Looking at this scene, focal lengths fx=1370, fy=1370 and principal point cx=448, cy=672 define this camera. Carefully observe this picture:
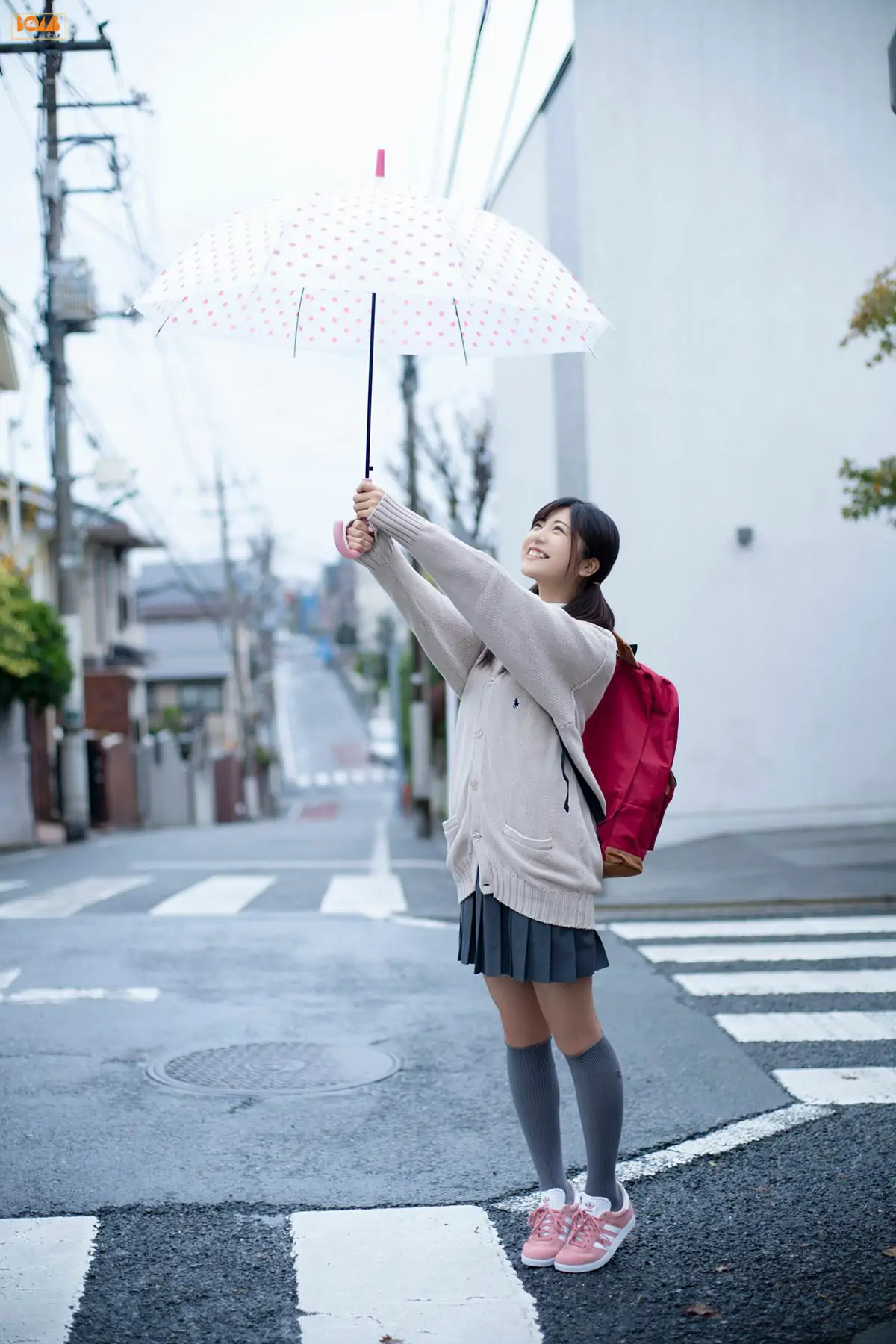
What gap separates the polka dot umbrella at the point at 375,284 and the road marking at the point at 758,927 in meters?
5.33

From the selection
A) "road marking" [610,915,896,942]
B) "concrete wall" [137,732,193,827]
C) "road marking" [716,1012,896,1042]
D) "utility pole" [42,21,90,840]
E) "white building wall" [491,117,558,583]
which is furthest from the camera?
"concrete wall" [137,732,193,827]

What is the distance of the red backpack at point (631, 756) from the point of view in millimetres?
3299

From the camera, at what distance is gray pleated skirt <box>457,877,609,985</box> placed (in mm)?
3150

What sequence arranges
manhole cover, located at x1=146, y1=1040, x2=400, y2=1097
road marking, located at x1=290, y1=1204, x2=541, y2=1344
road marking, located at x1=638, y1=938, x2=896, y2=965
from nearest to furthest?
road marking, located at x1=290, y1=1204, x2=541, y2=1344 → manhole cover, located at x1=146, y1=1040, x2=400, y2=1097 → road marking, located at x1=638, y1=938, x2=896, y2=965

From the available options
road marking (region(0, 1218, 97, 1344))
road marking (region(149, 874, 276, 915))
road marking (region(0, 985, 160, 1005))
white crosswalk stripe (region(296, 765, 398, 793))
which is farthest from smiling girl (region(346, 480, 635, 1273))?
white crosswalk stripe (region(296, 765, 398, 793))

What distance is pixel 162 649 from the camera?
2286 inches

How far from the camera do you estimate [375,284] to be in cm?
337

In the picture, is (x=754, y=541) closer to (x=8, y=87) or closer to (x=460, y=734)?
(x=8, y=87)

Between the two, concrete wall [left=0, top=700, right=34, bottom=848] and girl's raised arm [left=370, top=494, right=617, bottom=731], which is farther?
concrete wall [left=0, top=700, right=34, bottom=848]

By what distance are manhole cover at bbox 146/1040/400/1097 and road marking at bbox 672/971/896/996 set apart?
1977 millimetres

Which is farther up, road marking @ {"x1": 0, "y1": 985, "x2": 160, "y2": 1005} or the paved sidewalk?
road marking @ {"x1": 0, "y1": 985, "x2": 160, "y2": 1005}

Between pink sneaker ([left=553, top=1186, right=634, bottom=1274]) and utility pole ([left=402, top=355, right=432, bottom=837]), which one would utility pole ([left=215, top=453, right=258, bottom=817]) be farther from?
pink sneaker ([left=553, top=1186, right=634, bottom=1274])

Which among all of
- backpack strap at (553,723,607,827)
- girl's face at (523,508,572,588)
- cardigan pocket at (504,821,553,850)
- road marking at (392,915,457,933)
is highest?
girl's face at (523,508,572,588)

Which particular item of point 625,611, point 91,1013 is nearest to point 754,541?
point 625,611
